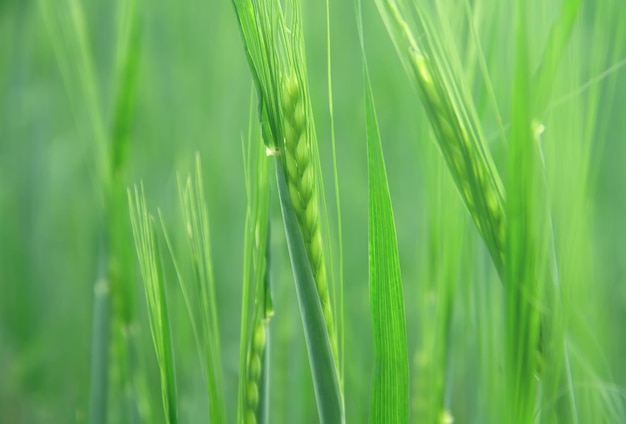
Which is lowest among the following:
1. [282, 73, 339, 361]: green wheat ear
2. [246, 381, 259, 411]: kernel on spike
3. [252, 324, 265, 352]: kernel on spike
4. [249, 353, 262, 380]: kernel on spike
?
[246, 381, 259, 411]: kernel on spike

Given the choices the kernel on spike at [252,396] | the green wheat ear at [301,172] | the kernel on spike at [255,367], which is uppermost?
the green wheat ear at [301,172]

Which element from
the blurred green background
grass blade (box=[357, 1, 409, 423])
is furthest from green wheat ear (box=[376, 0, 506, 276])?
the blurred green background

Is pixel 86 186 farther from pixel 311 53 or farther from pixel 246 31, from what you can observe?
pixel 246 31

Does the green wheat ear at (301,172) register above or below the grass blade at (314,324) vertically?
above

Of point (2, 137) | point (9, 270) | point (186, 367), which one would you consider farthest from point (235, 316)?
point (2, 137)

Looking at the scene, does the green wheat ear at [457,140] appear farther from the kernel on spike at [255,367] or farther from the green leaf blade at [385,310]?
the kernel on spike at [255,367]

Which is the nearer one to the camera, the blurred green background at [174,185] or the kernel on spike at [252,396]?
the kernel on spike at [252,396]

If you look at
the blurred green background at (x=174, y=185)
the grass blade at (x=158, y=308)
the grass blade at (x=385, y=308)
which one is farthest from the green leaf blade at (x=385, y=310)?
the blurred green background at (x=174, y=185)

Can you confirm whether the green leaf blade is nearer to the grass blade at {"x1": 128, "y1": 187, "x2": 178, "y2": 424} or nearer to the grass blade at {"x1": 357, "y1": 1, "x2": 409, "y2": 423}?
the grass blade at {"x1": 357, "y1": 1, "x2": 409, "y2": 423}

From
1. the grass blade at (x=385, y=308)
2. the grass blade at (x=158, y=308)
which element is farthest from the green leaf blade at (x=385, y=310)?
the grass blade at (x=158, y=308)
